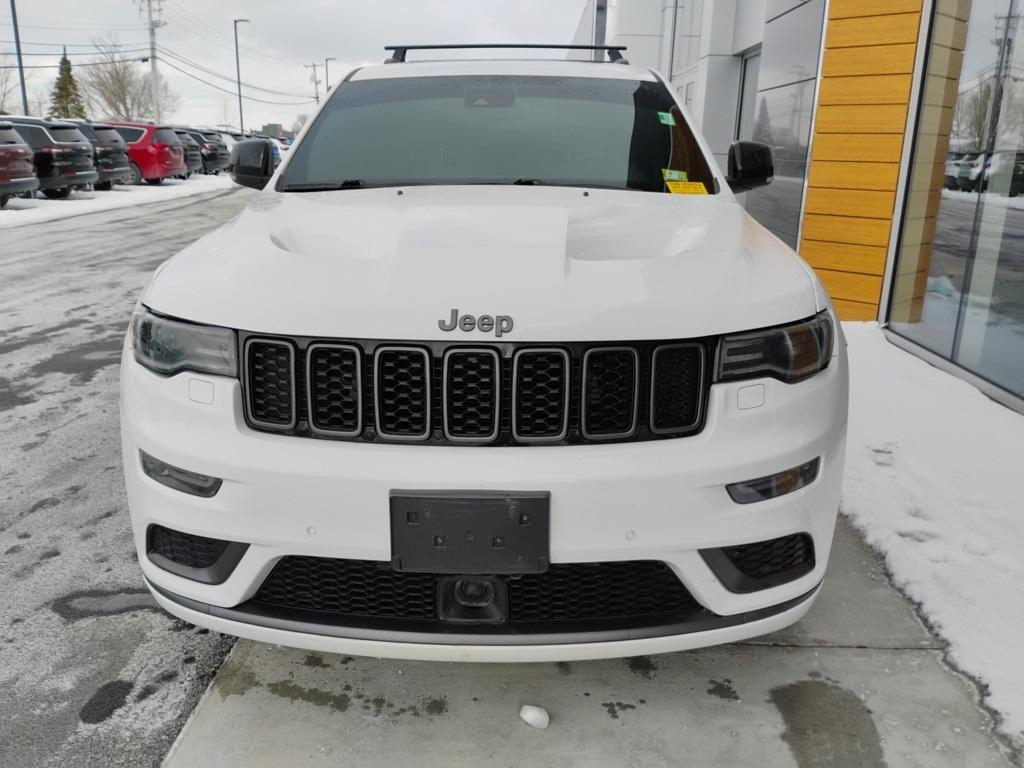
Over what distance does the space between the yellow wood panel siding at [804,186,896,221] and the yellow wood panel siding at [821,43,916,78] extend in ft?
3.06

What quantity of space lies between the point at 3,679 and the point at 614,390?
188cm

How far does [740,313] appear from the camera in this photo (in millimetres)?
1937

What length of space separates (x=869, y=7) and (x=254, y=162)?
565 centimetres

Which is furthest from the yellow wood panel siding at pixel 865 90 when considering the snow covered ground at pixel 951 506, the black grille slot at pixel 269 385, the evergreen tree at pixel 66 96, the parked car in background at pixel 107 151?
the evergreen tree at pixel 66 96

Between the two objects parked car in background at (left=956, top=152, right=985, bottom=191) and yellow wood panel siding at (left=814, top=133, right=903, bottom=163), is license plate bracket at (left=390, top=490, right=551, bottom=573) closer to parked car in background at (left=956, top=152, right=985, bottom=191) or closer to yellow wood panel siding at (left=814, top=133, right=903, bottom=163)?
parked car in background at (left=956, top=152, right=985, bottom=191)

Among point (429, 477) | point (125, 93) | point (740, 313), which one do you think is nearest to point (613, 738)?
point (429, 477)

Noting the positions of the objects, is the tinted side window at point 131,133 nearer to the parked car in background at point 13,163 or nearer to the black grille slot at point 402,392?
the parked car in background at point 13,163

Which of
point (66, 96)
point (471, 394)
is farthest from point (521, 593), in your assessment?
point (66, 96)

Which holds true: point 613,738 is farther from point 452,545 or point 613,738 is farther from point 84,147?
point 84,147

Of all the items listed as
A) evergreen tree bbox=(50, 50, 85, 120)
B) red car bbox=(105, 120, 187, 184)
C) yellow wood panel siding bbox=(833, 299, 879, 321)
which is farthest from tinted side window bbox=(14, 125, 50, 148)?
evergreen tree bbox=(50, 50, 85, 120)

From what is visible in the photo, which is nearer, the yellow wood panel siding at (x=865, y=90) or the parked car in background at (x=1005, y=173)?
the parked car in background at (x=1005, y=173)

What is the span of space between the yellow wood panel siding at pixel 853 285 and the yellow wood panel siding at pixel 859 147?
933 mm

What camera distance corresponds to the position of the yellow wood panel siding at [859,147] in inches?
269

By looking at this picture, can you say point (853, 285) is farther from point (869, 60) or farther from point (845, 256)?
point (869, 60)
